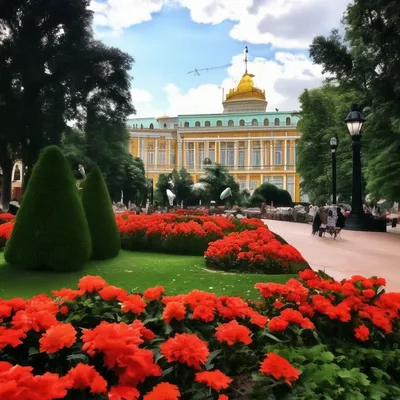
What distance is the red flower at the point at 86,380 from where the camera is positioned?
1.73 meters

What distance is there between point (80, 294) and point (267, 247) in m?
4.18

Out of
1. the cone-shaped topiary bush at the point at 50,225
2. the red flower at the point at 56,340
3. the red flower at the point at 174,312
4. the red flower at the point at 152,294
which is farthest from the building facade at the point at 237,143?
the red flower at the point at 56,340

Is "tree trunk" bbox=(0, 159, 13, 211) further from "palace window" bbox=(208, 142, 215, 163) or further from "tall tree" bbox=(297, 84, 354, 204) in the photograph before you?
"palace window" bbox=(208, 142, 215, 163)

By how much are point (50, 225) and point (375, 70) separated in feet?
50.4

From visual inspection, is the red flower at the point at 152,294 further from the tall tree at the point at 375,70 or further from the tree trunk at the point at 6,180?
the tree trunk at the point at 6,180

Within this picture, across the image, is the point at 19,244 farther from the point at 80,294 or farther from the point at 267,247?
the point at 80,294

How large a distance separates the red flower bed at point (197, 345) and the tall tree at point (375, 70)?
13.8 meters

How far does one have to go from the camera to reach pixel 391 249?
10.2 meters

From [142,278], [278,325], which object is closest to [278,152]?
[142,278]

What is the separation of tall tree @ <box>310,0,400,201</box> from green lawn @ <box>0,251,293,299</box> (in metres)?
11.2

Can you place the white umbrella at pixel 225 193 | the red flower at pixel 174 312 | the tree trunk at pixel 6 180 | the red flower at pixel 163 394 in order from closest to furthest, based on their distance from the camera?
the red flower at pixel 163 394, the red flower at pixel 174 312, the tree trunk at pixel 6 180, the white umbrella at pixel 225 193

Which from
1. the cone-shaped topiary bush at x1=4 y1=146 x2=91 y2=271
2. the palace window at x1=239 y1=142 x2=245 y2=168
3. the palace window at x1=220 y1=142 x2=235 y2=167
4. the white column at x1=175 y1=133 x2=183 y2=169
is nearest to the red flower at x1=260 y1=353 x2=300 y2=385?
the cone-shaped topiary bush at x1=4 y1=146 x2=91 y2=271

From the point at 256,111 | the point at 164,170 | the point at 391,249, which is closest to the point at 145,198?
the point at 164,170

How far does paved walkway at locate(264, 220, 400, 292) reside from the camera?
7.02m
